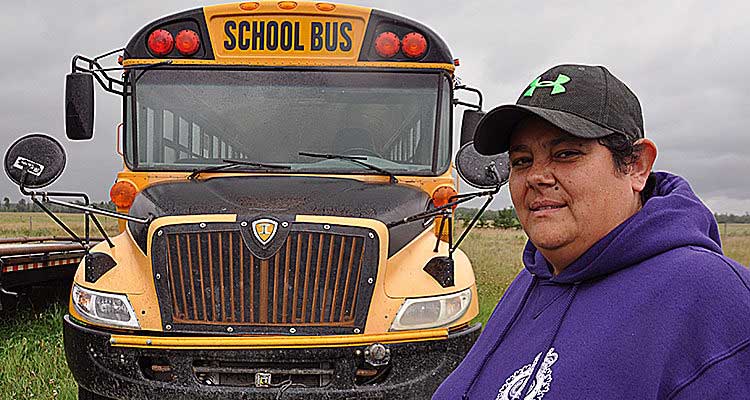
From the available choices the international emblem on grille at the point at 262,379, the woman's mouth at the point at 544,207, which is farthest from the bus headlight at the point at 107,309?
the woman's mouth at the point at 544,207

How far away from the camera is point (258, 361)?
13.4 feet

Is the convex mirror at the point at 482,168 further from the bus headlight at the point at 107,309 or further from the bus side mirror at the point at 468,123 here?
the bus headlight at the point at 107,309

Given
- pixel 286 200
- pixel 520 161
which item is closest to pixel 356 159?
pixel 286 200

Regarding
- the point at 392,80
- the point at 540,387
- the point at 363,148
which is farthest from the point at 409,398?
the point at 540,387

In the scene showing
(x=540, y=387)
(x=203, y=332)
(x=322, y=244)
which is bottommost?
(x=203, y=332)

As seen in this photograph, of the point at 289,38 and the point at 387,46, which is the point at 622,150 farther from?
the point at 289,38

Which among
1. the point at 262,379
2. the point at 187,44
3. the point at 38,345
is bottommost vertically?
the point at 38,345

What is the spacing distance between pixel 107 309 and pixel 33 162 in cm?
95

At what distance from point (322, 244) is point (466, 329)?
2.92ft

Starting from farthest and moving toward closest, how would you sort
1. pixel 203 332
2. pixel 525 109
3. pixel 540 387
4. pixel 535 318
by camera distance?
pixel 203 332 → pixel 535 318 → pixel 525 109 → pixel 540 387

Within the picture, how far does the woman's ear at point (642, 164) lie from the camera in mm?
1841

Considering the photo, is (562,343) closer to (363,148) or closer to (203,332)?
(203,332)

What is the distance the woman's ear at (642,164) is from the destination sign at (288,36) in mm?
3487

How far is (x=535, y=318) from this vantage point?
1994 millimetres
